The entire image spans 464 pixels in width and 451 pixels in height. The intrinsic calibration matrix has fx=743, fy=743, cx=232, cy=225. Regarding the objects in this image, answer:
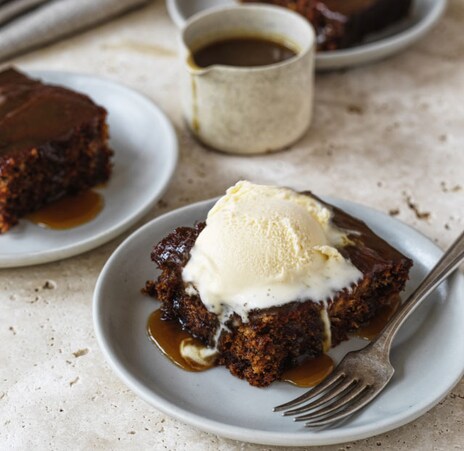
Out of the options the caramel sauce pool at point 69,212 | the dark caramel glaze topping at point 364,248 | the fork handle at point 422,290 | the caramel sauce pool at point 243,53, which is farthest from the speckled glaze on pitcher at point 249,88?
the fork handle at point 422,290

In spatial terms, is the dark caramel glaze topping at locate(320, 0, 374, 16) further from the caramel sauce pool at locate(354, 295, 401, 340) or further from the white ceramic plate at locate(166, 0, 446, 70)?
the caramel sauce pool at locate(354, 295, 401, 340)

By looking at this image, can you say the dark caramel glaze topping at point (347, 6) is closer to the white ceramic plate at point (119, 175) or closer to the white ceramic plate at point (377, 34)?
the white ceramic plate at point (377, 34)

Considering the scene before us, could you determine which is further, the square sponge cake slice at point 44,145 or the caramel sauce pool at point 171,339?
the square sponge cake slice at point 44,145

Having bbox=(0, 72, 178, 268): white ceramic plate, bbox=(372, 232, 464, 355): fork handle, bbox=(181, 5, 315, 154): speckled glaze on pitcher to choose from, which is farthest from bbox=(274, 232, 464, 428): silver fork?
bbox=(181, 5, 315, 154): speckled glaze on pitcher

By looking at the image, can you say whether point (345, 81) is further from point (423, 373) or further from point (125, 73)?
point (423, 373)

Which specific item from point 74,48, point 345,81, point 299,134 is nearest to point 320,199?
point 299,134

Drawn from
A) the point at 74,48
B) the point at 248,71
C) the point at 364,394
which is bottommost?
the point at 74,48
